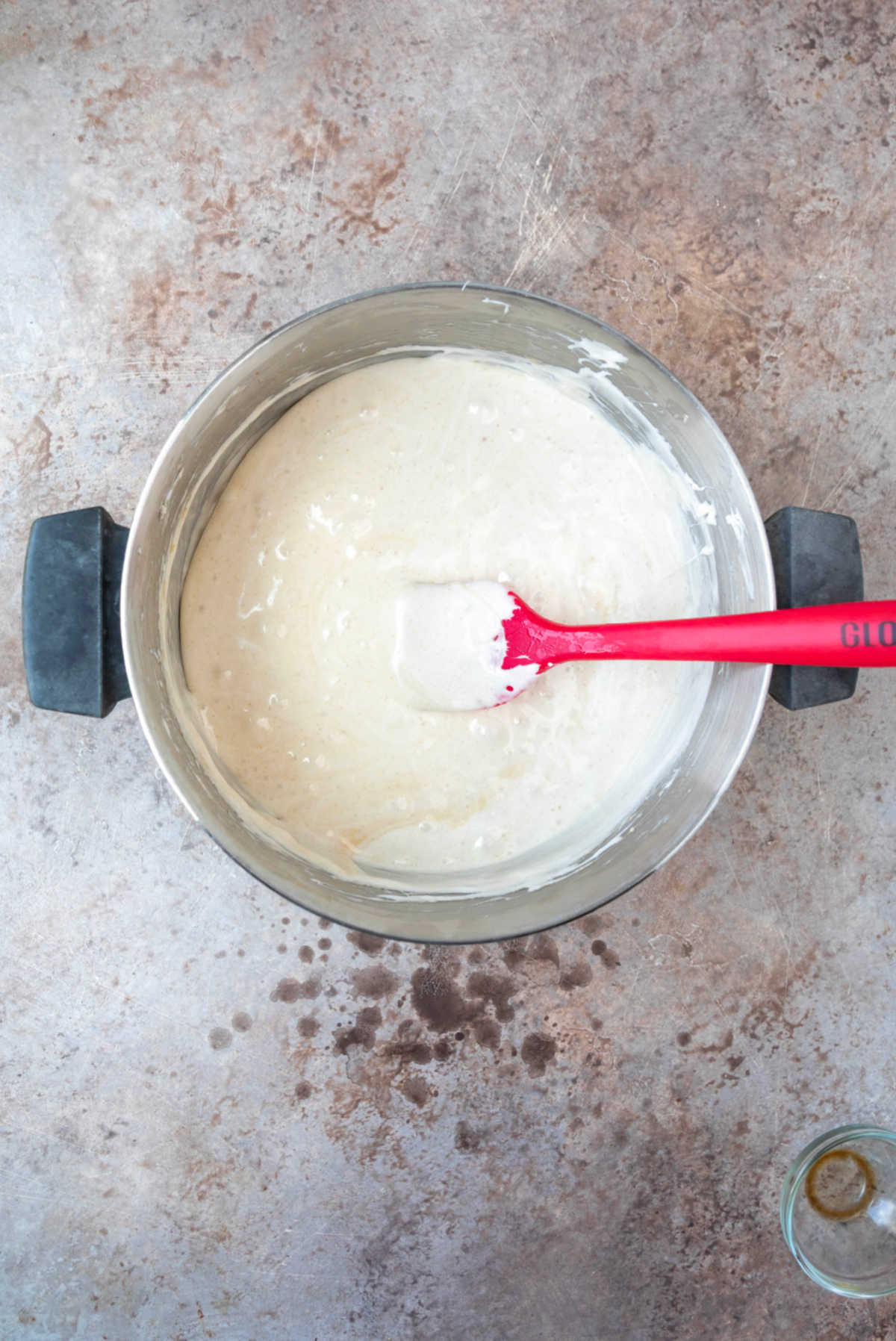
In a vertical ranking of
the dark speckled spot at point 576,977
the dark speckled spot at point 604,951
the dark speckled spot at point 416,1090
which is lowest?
the dark speckled spot at point 416,1090

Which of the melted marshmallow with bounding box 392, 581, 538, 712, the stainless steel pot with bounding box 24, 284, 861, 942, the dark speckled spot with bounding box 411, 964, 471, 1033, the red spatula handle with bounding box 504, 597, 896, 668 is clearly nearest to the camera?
the red spatula handle with bounding box 504, 597, 896, 668

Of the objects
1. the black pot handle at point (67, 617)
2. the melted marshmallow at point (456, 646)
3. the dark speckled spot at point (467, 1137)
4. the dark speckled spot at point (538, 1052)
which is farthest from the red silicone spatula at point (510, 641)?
the dark speckled spot at point (467, 1137)

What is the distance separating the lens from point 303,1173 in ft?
4.34

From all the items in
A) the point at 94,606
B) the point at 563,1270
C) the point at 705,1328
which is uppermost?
the point at 94,606

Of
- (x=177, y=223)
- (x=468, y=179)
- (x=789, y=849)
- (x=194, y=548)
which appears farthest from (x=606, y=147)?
(x=789, y=849)

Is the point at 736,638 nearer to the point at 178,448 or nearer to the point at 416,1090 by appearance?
the point at 178,448

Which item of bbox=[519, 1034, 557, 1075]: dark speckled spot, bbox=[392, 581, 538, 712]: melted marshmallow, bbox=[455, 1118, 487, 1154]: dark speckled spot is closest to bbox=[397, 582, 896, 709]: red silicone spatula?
bbox=[392, 581, 538, 712]: melted marshmallow

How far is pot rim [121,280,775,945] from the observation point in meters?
0.99

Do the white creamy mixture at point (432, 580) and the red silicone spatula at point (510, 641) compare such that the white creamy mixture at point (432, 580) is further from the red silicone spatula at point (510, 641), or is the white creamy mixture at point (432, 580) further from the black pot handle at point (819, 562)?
the black pot handle at point (819, 562)

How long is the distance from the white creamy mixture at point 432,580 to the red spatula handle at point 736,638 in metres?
0.09

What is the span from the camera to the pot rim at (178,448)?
987 mm

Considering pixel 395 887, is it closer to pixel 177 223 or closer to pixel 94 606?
pixel 94 606

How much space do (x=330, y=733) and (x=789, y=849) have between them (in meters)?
0.69

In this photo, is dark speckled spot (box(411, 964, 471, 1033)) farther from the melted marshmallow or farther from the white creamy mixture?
the melted marshmallow
